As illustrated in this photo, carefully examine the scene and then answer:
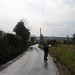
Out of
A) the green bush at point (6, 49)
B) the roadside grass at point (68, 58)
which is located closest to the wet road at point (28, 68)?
the roadside grass at point (68, 58)

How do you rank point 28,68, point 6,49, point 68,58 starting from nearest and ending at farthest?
point 68,58
point 28,68
point 6,49

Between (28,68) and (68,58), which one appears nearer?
(68,58)

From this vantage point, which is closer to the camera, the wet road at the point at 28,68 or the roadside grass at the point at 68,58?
the roadside grass at the point at 68,58

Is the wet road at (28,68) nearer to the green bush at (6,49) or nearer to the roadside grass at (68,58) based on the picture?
the roadside grass at (68,58)

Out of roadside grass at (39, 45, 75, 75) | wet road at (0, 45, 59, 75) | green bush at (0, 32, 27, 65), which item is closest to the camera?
roadside grass at (39, 45, 75, 75)

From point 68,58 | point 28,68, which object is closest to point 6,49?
point 28,68

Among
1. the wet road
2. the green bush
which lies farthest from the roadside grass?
the green bush

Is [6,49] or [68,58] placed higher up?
[6,49]

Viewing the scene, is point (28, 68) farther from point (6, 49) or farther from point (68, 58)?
point (6, 49)

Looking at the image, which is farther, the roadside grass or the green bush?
the green bush

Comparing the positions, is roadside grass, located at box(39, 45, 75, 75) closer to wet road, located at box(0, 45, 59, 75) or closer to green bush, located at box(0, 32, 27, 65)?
wet road, located at box(0, 45, 59, 75)

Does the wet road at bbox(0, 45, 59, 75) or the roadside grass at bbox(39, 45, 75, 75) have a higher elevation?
the roadside grass at bbox(39, 45, 75, 75)

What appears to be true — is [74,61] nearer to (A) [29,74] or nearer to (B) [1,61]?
(A) [29,74]

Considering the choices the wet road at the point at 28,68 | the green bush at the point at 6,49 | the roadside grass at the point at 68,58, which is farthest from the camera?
the green bush at the point at 6,49
